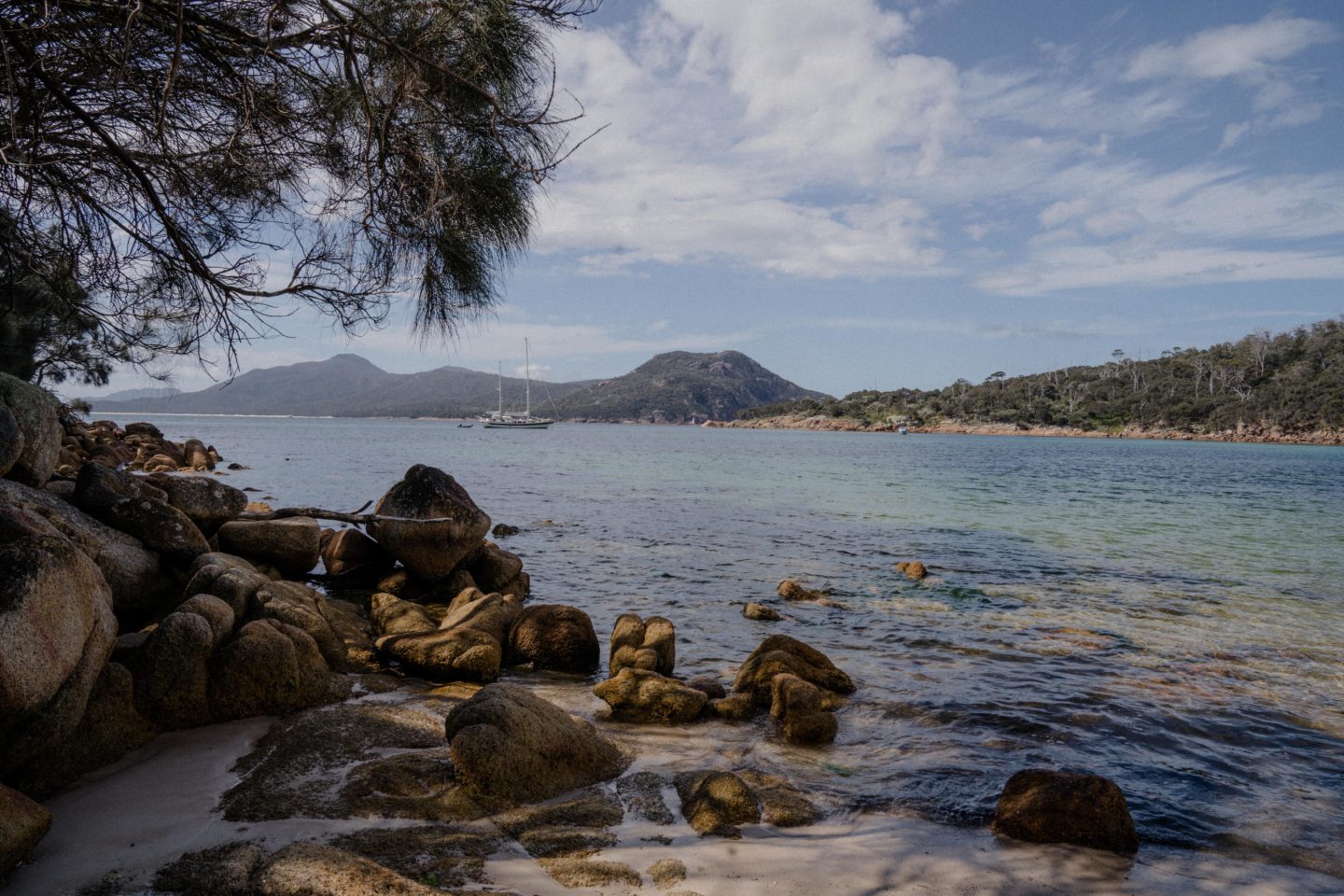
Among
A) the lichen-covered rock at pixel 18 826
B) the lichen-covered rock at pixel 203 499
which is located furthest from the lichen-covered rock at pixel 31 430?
the lichen-covered rock at pixel 18 826

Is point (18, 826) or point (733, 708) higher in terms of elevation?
point (18, 826)

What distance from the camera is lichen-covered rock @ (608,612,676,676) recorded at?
7.32 metres

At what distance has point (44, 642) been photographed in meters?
3.84

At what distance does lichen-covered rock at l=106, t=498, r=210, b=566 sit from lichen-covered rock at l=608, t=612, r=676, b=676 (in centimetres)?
441

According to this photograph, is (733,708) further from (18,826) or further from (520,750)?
(18,826)

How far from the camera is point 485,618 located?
8.20m

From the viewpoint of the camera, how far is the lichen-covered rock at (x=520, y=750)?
Result: 440 cm

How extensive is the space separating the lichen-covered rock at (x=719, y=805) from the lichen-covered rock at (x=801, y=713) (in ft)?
4.46

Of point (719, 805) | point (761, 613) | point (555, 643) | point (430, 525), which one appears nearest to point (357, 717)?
point (555, 643)

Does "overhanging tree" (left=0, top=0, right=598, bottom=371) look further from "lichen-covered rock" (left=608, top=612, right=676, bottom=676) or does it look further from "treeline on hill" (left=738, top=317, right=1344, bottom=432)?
"treeline on hill" (left=738, top=317, right=1344, bottom=432)

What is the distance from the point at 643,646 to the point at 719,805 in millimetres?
3259

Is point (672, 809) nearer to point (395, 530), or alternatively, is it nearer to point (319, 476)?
point (395, 530)

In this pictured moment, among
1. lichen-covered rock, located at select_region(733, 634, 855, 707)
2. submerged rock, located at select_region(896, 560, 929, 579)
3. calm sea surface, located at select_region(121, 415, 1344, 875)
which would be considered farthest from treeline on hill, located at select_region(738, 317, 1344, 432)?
lichen-covered rock, located at select_region(733, 634, 855, 707)

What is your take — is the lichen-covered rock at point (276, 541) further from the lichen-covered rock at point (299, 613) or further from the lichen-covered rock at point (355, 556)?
the lichen-covered rock at point (299, 613)
